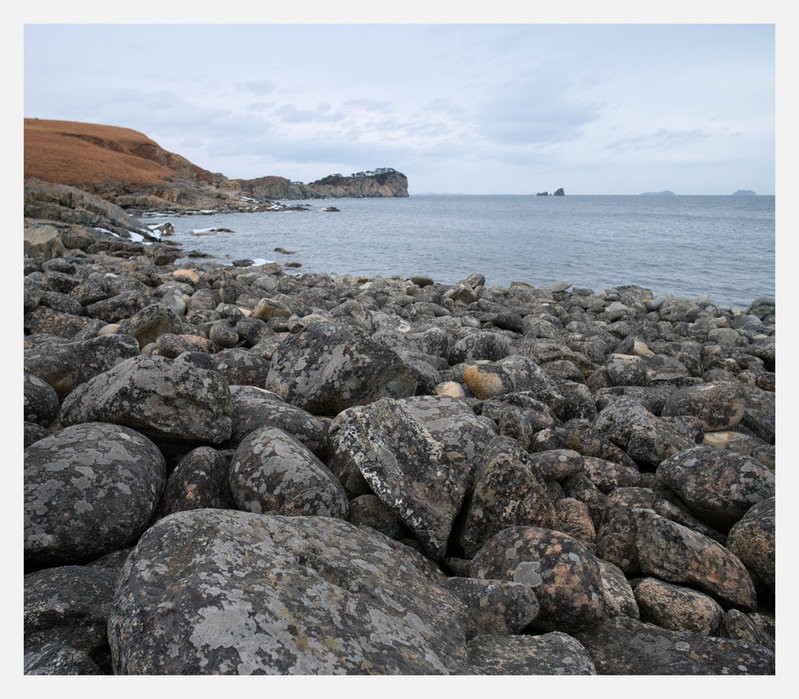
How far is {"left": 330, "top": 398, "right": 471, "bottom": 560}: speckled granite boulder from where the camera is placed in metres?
3.66

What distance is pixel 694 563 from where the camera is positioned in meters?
3.56

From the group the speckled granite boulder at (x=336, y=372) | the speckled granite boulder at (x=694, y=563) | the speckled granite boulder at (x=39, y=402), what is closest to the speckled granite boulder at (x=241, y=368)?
the speckled granite boulder at (x=336, y=372)

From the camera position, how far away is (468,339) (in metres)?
8.38

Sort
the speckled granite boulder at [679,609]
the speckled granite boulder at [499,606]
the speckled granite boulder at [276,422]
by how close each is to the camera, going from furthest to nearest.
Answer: the speckled granite boulder at [276,422]
the speckled granite boulder at [679,609]
the speckled granite boulder at [499,606]

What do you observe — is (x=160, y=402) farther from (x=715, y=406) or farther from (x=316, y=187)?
(x=316, y=187)

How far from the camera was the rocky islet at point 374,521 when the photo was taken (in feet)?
7.64

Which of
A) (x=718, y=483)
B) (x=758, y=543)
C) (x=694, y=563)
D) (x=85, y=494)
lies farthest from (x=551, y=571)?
(x=85, y=494)

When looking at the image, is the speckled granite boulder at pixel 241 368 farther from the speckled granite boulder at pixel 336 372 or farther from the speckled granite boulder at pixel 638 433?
the speckled granite boulder at pixel 638 433

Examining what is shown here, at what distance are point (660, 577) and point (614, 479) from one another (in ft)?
4.62

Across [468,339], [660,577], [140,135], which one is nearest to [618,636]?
[660,577]

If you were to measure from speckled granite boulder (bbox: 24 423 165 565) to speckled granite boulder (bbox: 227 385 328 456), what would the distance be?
0.89 m

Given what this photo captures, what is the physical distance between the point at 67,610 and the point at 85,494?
2.79 ft

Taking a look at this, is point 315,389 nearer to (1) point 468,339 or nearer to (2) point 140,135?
(1) point 468,339

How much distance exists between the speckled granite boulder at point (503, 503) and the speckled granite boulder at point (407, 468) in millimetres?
151
